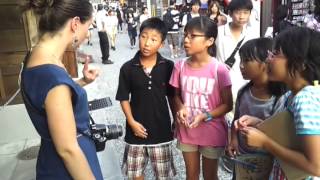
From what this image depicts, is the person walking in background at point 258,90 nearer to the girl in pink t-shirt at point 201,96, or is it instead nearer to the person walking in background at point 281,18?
the girl in pink t-shirt at point 201,96

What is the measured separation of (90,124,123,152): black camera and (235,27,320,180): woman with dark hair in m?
0.74

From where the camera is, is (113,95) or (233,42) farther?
(113,95)

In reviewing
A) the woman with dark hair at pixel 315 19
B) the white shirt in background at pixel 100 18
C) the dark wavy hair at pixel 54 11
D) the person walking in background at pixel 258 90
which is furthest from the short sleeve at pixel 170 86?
the white shirt in background at pixel 100 18

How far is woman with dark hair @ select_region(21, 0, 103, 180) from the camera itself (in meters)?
1.39

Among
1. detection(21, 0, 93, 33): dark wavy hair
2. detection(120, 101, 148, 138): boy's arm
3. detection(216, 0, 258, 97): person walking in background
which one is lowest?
detection(120, 101, 148, 138): boy's arm

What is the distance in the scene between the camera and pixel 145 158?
8.07 ft

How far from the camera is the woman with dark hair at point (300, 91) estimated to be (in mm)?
1278

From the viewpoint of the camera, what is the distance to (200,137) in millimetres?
2273

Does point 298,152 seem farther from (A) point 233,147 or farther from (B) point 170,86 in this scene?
(B) point 170,86

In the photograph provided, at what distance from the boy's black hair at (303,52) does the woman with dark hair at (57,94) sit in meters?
0.92

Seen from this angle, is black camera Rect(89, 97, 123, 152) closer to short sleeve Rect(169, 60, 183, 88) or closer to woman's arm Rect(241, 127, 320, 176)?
short sleeve Rect(169, 60, 183, 88)

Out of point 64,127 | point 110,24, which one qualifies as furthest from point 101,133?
point 110,24

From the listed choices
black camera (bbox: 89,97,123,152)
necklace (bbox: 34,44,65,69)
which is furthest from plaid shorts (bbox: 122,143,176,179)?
necklace (bbox: 34,44,65,69)

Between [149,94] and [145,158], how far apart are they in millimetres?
496
